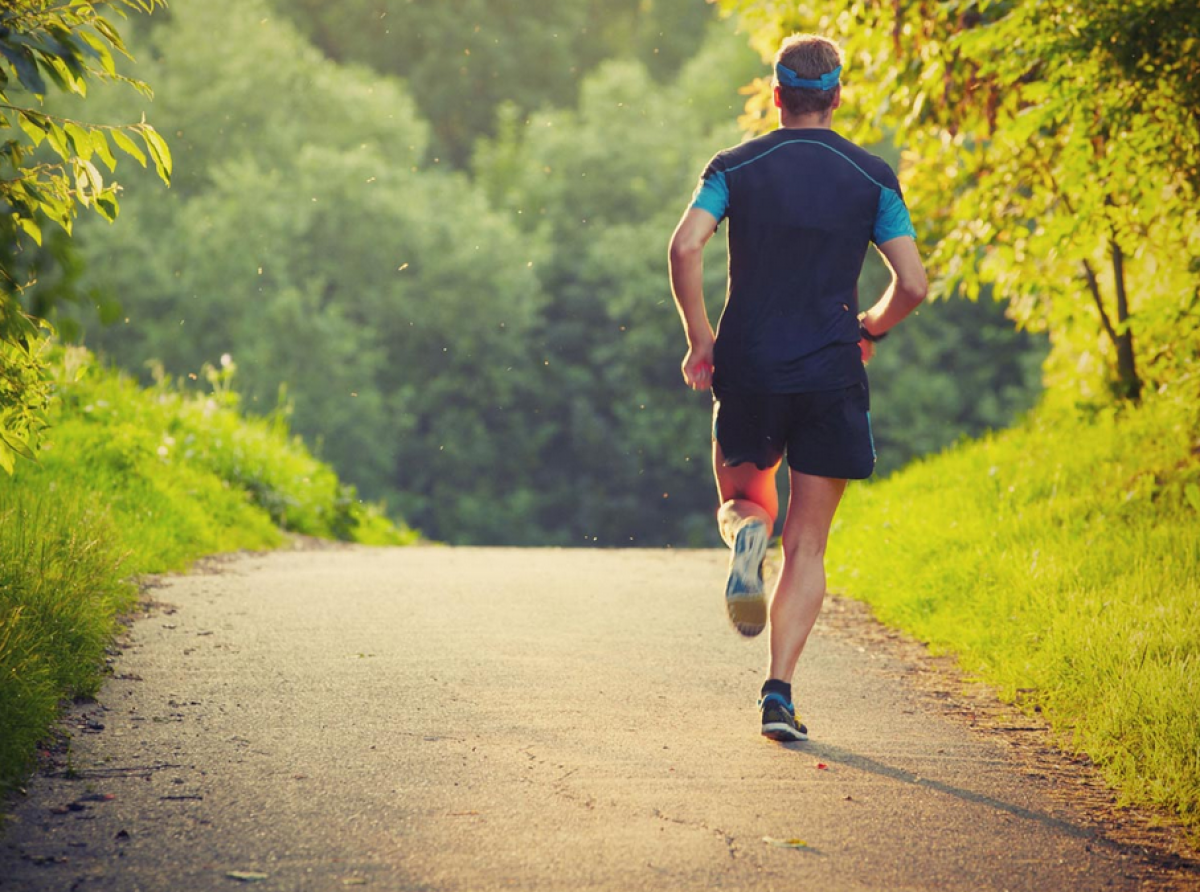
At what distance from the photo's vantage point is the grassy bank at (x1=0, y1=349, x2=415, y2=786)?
16.2ft

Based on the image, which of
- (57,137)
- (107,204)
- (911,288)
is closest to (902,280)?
(911,288)

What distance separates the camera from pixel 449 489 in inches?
1451

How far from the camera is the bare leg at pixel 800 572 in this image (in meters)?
4.81

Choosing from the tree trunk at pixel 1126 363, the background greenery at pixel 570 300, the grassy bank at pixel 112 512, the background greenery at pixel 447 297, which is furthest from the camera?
the background greenery at pixel 447 297

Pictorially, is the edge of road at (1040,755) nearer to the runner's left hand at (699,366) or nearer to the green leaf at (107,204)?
the runner's left hand at (699,366)

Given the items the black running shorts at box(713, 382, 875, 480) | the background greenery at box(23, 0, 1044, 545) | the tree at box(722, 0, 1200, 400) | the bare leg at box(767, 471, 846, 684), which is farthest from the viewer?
the background greenery at box(23, 0, 1044, 545)

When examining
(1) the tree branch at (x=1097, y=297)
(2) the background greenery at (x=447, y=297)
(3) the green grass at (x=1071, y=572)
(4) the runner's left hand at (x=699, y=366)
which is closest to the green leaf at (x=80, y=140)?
(4) the runner's left hand at (x=699, y=366)

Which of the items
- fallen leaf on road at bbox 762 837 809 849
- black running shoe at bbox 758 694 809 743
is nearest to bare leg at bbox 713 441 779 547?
black running shoe at bbox 758 694 809 743

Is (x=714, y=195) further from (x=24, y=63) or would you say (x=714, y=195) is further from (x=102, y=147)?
(x=24, y=63)

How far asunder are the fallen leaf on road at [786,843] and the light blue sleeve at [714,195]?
Result: 1929 mm

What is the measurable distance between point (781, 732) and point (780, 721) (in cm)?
3

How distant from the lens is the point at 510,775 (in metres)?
4.20

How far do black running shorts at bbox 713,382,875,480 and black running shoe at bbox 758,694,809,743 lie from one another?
2.45 ft

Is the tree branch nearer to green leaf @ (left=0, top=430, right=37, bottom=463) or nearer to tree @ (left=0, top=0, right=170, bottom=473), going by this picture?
tree @ (left=0, top=0, right=170, bottom=473)
